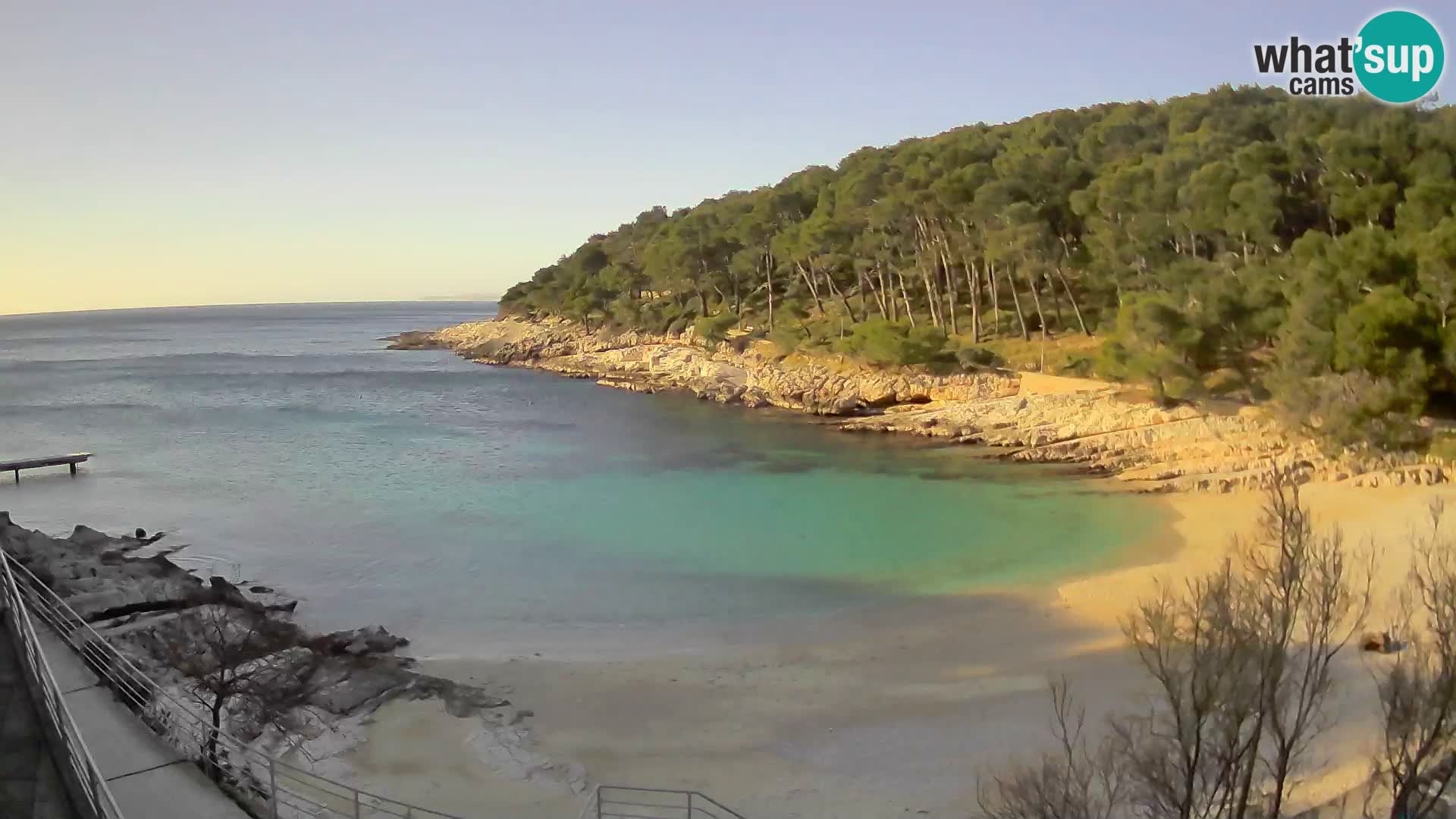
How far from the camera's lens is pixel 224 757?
7895 mm

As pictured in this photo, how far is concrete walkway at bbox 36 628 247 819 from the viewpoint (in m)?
6.20

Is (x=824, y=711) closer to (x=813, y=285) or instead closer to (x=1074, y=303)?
(x=1074, y=303)

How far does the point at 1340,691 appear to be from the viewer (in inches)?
393

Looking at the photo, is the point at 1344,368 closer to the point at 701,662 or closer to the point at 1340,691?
the point at 1340,691

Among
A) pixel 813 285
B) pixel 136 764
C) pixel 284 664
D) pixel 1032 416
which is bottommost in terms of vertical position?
pixel 284 664

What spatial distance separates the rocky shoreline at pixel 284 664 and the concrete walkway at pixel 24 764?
115 inches

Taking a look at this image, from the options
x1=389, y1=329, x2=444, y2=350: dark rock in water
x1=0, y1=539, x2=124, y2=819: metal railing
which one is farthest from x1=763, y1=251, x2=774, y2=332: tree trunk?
x1=389, y1=329, x2=444, y2=350: dark rock in water

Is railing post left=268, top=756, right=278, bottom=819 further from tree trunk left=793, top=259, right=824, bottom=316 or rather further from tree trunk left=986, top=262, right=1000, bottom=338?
tree trunk left=793, top=259, right=824, bottom=316

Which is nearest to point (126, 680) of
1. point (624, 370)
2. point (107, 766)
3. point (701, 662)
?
point (107, 766)

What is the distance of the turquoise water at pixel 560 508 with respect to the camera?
15945 mm

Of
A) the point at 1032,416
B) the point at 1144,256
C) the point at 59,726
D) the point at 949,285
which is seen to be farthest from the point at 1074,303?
the point at 59,726

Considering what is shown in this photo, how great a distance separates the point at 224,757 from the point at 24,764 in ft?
9.13

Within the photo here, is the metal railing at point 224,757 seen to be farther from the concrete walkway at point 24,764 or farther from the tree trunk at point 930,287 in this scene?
the tree trunk at point 930,287

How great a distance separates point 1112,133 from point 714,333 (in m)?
21.2
